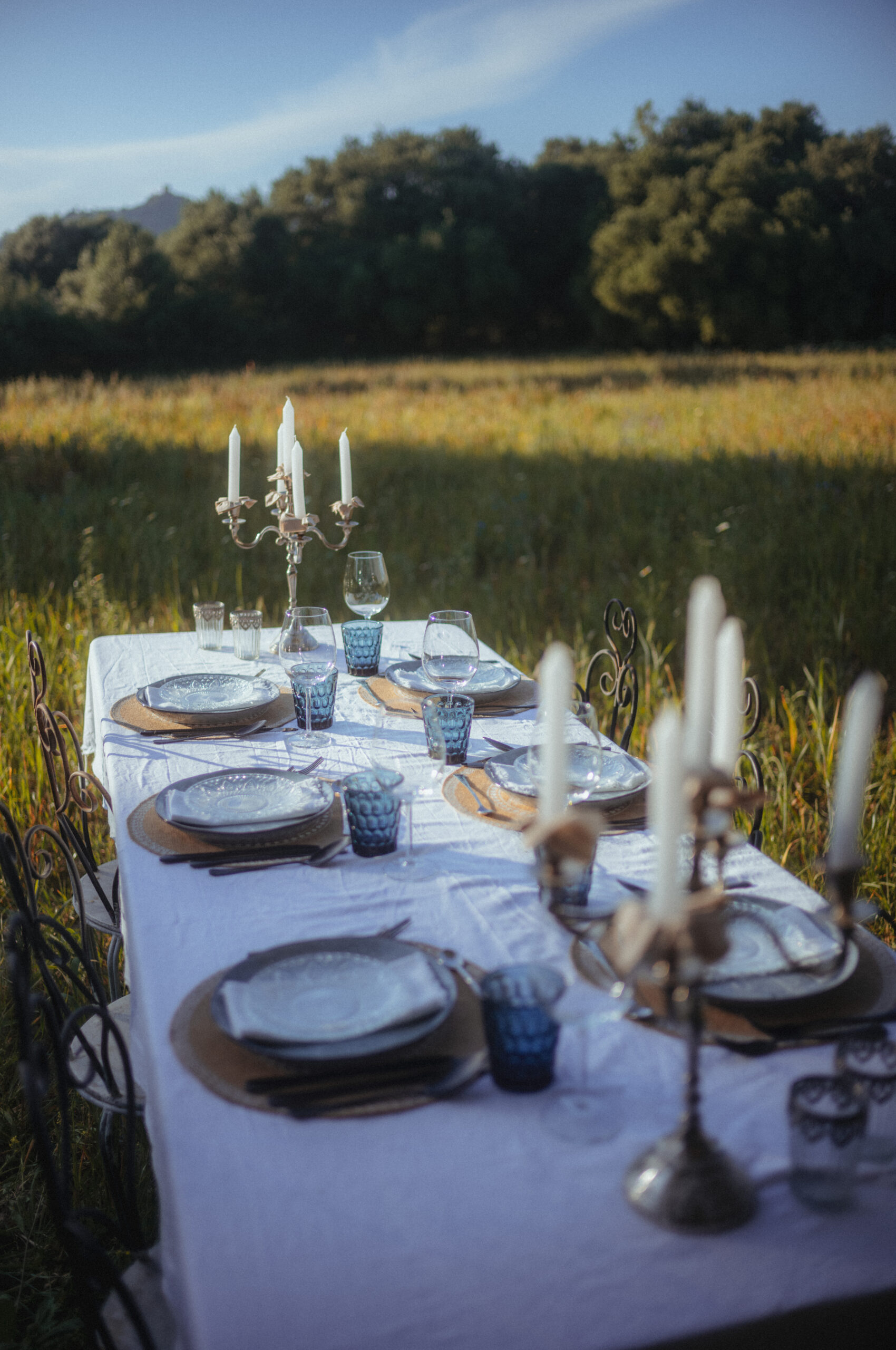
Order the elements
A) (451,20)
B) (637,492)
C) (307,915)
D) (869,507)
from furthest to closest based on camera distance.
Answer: (451,20) < (637,492) < (869,507) < (307,915)

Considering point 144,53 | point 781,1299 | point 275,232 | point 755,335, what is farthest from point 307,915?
point 275,232

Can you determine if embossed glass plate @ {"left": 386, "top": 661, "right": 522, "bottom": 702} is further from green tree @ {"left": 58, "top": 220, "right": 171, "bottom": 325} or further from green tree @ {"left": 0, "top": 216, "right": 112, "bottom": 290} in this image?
green tree @ {"left": 0, "top": 216, "right": 112, "bottom": 290}

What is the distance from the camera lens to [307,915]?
46.6 inches

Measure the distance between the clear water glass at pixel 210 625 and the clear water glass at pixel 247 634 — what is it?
0.25ft

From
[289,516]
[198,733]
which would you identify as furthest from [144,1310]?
[289,516]

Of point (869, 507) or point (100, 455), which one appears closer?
point (869, 507)

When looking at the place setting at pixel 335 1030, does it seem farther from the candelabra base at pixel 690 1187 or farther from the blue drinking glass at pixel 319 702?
the blue drinking glass at pixel 319 702

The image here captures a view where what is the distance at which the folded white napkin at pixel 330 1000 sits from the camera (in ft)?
2.98

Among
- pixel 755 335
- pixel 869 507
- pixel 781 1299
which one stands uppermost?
pixel 755 335

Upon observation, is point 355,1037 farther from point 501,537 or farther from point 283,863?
point 501,537

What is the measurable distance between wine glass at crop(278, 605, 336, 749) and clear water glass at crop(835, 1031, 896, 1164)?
3.58 ft

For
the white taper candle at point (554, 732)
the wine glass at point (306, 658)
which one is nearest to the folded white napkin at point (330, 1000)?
the white taper candle at point (554, 732)

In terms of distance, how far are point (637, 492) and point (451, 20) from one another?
1877cm

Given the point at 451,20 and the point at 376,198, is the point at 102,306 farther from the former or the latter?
the point at 376,198
